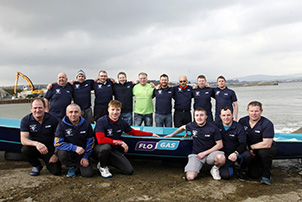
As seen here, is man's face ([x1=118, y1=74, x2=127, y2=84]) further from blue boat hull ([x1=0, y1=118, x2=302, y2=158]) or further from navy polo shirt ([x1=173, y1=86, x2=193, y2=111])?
blue boat hull ([x1=0, y1=118, x2=302, y2=158])

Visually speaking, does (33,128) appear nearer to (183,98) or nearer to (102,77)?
(102,77)

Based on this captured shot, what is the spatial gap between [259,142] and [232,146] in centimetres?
41

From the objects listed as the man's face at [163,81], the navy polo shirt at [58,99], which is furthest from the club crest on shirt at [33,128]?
the man's face at [163,81]

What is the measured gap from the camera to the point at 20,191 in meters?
3.18

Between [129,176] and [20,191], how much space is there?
157cm

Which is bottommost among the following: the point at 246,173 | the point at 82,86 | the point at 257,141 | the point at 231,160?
the point at 246,173

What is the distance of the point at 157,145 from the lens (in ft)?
13.4

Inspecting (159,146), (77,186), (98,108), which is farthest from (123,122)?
(98,108)

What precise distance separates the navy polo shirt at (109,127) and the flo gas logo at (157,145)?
442 millimetres

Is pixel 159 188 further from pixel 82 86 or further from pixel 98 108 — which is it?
pixel 82 86

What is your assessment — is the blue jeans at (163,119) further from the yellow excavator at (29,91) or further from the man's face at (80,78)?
the yellow excavator at (29,91)

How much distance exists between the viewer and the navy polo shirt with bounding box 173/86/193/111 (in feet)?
17.6

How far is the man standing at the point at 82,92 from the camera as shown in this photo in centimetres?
534

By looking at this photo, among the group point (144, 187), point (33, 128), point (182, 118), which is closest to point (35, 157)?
point (33, 128)
